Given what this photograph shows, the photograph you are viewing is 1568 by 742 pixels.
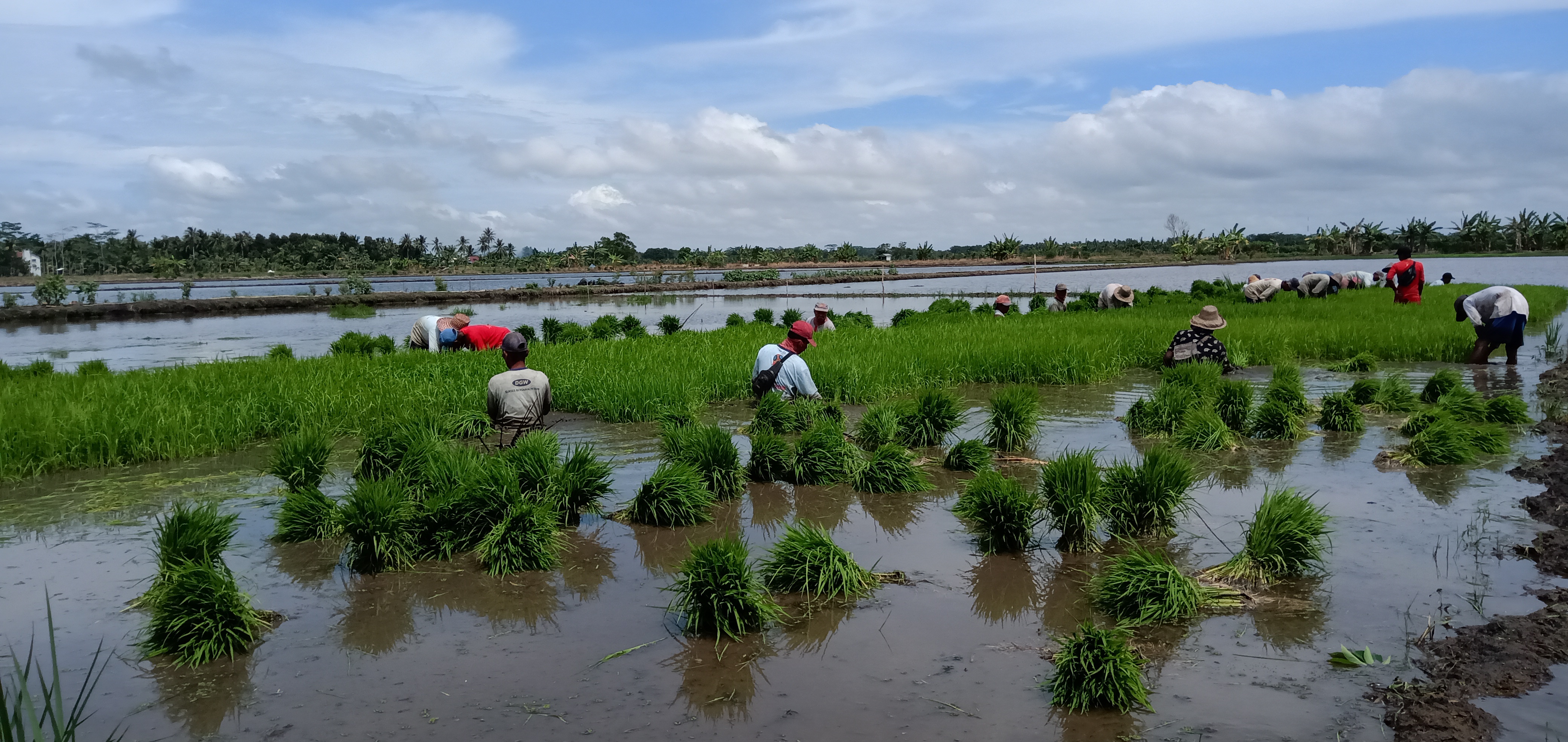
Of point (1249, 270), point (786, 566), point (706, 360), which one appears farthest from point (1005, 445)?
point (1249, 270)

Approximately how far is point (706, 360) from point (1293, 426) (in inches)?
270

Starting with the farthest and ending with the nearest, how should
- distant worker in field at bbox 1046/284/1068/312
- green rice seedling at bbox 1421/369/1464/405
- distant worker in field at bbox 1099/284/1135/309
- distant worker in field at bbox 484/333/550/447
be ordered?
distant worker in field at bbox 1099/284/1135/309, distant worker in field at bbox 1046/284/1068/312, green rice seedling at bbox 1421/369/1464/405, distant worker in field at bbox 484/333/550/447

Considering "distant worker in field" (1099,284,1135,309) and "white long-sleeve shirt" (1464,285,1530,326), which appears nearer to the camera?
"white long-sleeve shirt" (1464,285,1530,326)

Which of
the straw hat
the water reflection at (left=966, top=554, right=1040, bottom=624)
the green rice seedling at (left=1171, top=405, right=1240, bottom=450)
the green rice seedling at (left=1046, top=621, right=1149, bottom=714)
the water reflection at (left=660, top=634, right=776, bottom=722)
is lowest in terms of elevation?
the water reflection at (left=660, top=634, right=776, bottom=722)

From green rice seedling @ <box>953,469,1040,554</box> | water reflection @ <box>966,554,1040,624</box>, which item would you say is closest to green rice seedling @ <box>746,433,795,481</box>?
green rice seedling @ <box>953,469,1040,554</box>

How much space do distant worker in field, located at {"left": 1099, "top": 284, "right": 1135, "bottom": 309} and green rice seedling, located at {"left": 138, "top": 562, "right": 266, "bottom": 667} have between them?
20.3 m

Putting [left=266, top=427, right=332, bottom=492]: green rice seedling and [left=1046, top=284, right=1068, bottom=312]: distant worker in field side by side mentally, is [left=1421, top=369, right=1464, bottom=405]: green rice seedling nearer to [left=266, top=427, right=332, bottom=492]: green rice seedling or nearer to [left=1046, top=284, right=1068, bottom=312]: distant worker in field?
[left=1046, top=284, right=1068, bottom=312]: distant worker in field

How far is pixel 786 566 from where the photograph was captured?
4793mm

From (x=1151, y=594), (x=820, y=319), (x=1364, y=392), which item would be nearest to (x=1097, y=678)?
(x=1151, y=594)

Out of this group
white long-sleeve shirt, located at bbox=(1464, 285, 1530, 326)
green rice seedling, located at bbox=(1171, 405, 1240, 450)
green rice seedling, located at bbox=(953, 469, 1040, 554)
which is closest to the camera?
green rice seedling, located at bbox=(953, 469, 1040, 554)

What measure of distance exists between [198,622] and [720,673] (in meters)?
2.29

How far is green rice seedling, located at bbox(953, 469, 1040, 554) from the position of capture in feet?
17.6

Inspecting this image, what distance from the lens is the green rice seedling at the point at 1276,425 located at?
8328 millimetres

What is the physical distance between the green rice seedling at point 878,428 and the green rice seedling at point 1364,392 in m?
5.22
